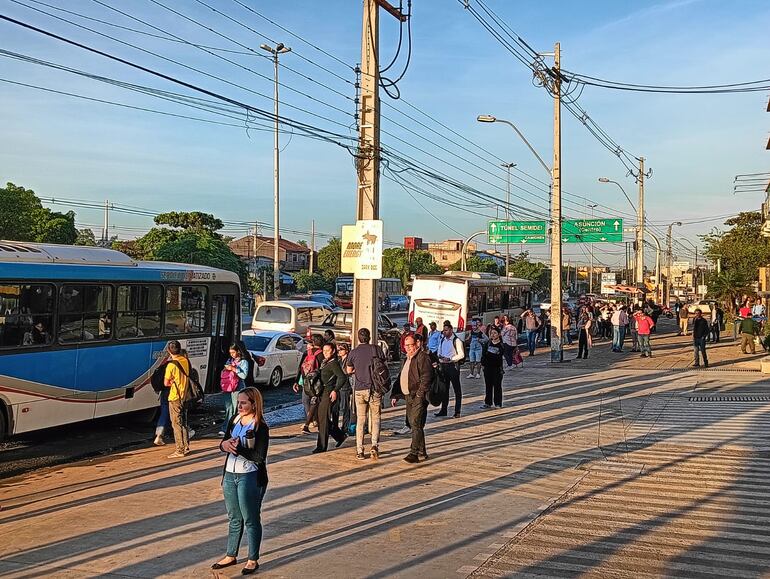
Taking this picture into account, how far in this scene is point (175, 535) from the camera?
294 inches

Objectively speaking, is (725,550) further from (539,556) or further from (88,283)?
(88,283)

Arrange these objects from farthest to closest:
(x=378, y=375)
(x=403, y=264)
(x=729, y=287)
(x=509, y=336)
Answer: (x=403, y=264) → (x=729, y=287) → (x=509, y=336) → (x=378, y=375)

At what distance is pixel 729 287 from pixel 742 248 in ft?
30.7

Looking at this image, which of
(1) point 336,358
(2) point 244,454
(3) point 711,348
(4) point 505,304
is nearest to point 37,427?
(1) point 336,358

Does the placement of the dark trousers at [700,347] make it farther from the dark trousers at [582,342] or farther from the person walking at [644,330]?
the dark trousers at [582,342]

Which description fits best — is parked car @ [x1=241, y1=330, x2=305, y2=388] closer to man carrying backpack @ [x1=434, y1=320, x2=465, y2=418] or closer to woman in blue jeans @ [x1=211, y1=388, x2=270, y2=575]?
man carrying backpack @ [x1=434, y1=320, x2=465, y2=418]

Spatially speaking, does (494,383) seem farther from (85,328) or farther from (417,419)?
(85,328)

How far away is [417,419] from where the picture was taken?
1084 centimetres

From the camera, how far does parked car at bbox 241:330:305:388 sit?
18.9 meters

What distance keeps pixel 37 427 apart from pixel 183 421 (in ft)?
6.85

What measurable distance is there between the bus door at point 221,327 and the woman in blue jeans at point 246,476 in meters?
9.60

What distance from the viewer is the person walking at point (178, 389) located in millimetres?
11117

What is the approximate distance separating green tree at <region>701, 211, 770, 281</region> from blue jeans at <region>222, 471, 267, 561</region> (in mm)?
38601

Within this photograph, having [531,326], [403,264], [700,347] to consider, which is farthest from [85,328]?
[403,264]
